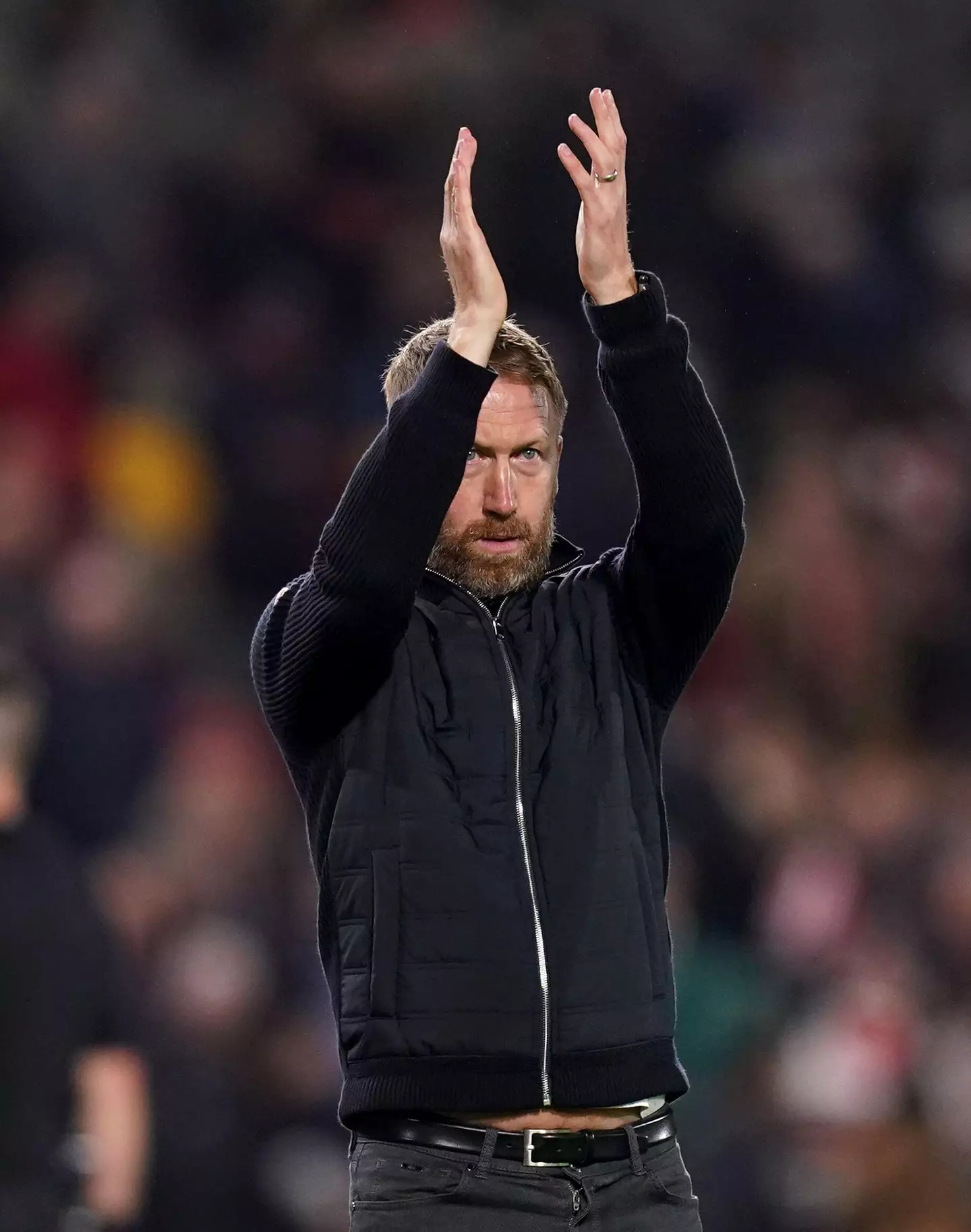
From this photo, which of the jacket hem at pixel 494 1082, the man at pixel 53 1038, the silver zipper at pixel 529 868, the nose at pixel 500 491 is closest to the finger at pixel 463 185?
the nose at pixel 500 491

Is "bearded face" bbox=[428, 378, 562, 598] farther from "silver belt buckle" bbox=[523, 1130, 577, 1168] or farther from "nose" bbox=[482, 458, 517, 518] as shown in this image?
"silver belt buckle" bbox=[523, 1130, 577, 1168]

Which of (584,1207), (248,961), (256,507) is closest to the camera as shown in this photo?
(584,1207)

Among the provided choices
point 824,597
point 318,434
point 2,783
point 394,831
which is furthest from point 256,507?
point 394,831

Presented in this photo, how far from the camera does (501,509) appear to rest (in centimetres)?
161

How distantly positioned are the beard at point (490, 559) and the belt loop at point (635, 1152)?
1.62ft

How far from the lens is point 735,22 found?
361 centimetres

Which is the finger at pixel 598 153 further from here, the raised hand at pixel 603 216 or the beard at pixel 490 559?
the beard at pixel 490 559

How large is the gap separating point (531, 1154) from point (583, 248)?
0.77m

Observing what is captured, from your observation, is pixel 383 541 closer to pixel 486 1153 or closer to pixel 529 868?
pixel 529 868

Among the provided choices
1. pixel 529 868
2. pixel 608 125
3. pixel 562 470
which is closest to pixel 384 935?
pixel 529 868

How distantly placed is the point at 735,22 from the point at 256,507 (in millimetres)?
1438

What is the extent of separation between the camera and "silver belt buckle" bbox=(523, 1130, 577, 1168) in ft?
4.61

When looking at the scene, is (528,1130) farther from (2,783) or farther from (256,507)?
(256,507)

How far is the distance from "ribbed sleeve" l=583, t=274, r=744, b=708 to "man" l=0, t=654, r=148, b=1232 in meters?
0.86
